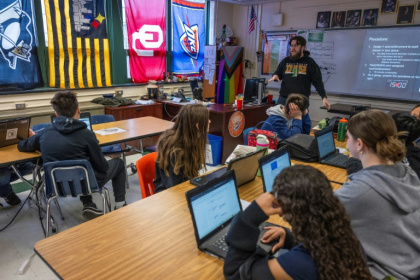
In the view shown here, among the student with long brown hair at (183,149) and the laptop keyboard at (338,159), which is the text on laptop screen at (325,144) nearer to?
the laptop keyboard at (338,159)

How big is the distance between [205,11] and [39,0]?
10.6ft

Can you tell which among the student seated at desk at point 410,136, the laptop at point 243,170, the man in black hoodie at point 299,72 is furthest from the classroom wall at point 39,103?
the student seated at desk at point 410,136

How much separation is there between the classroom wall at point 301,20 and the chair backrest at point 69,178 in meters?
4.51

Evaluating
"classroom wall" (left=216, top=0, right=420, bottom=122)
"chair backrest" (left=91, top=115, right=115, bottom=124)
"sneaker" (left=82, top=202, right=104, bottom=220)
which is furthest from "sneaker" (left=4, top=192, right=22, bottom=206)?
"classroom wall" (left=216, top=0, right=420, bottom=122)

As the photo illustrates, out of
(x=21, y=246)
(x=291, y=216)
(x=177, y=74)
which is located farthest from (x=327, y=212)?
(x=177, y=74)

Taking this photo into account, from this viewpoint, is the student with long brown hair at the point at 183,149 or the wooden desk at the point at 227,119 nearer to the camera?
the student with long brown hair at the point at 183,149

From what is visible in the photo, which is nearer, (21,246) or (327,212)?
(327,212)

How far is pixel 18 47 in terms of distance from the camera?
407 cm

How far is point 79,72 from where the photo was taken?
4.67m

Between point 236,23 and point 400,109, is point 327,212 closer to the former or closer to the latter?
point 400,109

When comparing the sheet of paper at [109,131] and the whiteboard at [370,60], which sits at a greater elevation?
the whiteboard at [370,60]

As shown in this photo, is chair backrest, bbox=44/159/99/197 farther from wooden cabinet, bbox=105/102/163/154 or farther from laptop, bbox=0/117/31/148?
wooden cabinet, bbox=105/102/163/154

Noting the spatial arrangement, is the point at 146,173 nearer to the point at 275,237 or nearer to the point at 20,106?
the point at 275,237

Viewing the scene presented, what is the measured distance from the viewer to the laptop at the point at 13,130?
8.59ft
